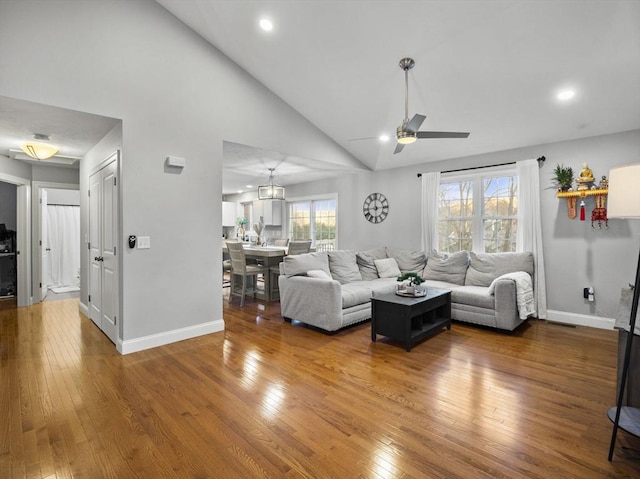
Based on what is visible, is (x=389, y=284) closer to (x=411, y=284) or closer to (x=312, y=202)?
(x=411, y=284)

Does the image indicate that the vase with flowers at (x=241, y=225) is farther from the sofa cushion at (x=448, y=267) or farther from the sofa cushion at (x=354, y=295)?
the sofa cushion at (x=448, y=267)

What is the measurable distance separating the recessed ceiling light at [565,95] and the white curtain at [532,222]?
3.49 ft

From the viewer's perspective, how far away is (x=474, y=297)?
14.0 feet

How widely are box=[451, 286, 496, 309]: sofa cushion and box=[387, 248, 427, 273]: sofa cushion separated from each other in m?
1.06

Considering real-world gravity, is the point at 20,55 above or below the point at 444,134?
above

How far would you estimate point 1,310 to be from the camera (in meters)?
5.19

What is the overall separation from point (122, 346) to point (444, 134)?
392 cm

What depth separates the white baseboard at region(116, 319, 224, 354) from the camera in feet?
11.2

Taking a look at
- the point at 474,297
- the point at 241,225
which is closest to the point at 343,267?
the point at 474,297

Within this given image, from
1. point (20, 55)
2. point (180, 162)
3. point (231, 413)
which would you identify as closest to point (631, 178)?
point (231, 413)

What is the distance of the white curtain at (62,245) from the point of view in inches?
280

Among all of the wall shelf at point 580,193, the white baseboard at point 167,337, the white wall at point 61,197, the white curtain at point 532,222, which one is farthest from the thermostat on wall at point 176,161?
the white wall at point 61,197

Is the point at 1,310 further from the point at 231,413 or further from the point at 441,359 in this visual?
the point at 441,359

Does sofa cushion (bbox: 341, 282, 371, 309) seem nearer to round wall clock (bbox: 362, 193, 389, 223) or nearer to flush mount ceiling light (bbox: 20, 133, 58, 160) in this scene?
round wall clock (bbox: 362, 193, 389, 223)
